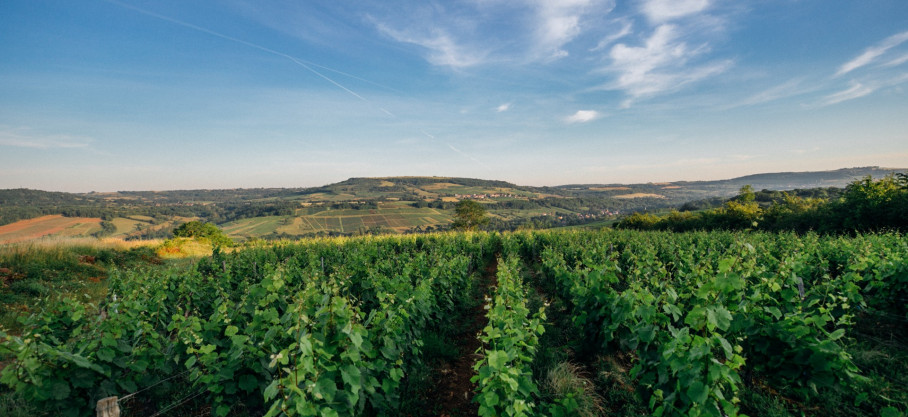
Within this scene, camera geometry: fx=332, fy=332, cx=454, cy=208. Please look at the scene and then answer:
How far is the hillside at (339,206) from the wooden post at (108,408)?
19.6 m

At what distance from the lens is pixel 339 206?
96.4 meters

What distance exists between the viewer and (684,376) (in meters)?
2.83

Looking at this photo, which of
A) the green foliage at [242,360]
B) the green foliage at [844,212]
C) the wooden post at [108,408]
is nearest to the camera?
the wooden post at [108,408]

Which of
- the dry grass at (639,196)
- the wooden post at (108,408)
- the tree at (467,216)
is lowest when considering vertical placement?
the dry grass at (639,196)

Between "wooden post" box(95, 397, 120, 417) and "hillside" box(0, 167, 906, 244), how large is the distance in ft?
64.3

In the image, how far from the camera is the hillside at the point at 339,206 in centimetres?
5741

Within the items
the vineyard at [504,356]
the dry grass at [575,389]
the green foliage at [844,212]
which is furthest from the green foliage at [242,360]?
the green foliage at [844,212]

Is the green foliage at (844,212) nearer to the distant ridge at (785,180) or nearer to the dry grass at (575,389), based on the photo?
the dry grass at (575,389)

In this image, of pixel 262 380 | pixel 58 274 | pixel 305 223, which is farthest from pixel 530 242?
pixel 305 223

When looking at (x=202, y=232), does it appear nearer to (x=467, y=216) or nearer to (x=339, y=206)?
(x=467, y=216)

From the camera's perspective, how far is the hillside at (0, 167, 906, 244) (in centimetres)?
5741

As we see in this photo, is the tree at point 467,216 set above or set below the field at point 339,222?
above

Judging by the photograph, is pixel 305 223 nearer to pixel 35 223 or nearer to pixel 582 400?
pixel 35 223

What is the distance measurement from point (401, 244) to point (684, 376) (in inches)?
833
